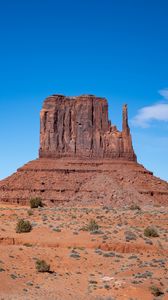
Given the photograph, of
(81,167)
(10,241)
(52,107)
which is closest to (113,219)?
(10,241)

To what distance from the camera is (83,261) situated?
33.9 m

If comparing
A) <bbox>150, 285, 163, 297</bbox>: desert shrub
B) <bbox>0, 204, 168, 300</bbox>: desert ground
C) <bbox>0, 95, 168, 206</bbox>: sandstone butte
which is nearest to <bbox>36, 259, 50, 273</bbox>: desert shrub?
<bbox>0, 204, 168, 300</bbox>: desert ground

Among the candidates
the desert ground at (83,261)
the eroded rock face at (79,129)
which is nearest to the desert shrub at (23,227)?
the desert ground at (83,261)

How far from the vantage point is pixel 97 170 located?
315 feet

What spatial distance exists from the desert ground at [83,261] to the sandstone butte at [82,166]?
132ft

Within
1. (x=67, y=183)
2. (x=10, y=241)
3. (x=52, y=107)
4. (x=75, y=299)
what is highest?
(x=52, y=107)

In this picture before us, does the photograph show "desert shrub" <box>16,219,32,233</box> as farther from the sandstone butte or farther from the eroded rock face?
the eroded rock face

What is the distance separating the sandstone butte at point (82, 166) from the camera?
8906 centimetres

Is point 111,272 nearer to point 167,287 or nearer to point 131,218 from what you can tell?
point 167,287

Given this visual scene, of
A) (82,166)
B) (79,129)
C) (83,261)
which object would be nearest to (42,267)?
(83,261)

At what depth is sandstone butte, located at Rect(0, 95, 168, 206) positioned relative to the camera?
8906 centimetres

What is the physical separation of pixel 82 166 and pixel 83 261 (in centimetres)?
6436

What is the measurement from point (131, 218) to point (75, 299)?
24438mm

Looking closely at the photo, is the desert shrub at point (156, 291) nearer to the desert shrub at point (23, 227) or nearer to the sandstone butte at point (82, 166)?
the desert shrub at point (23, 227)
